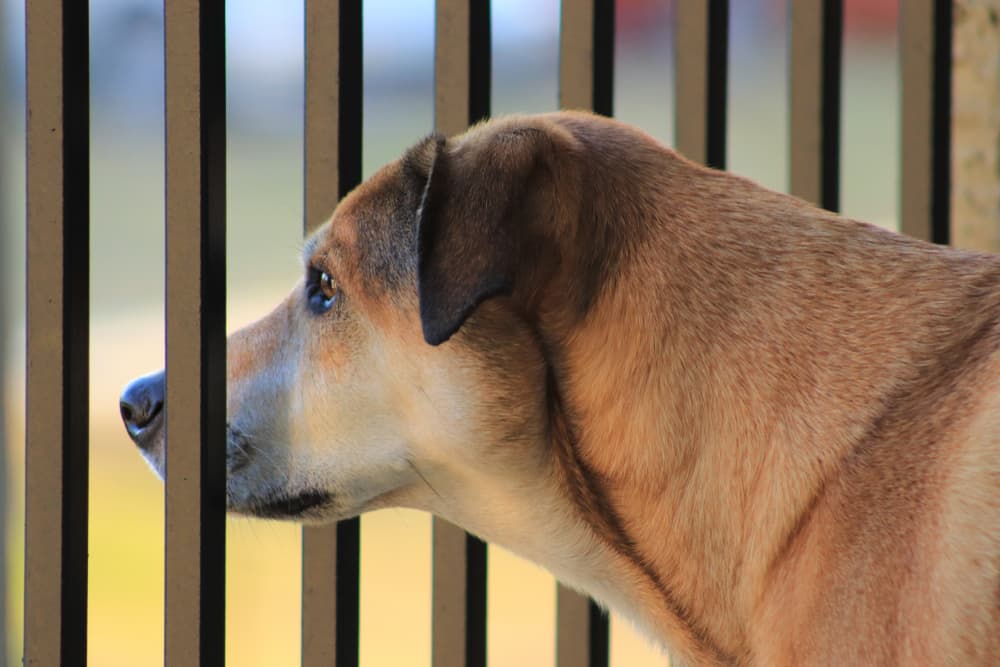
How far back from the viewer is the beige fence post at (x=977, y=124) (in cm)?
376

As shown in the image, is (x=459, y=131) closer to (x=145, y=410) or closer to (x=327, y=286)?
(x=327, y=286)

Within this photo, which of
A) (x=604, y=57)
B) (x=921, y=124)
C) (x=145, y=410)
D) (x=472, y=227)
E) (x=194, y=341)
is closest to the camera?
(x=472, y=227)

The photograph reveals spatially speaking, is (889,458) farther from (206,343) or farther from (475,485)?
(206,343)

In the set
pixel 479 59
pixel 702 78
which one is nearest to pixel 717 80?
pixel 702 78

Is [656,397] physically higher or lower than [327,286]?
lower

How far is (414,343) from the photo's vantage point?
2.16 metres

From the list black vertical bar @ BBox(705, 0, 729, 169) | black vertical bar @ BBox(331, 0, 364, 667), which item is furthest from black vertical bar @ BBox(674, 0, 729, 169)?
black vertical bar @ BBox(331, 0, 364, 667)

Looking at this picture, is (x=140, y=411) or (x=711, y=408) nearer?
(x=711, y=408)

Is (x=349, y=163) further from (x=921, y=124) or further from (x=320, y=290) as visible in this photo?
(x=921, y=124)

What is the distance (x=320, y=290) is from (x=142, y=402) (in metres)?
0.45

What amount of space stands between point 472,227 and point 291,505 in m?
0.81

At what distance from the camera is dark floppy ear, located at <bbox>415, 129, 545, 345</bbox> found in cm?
182
